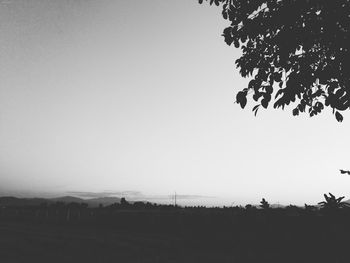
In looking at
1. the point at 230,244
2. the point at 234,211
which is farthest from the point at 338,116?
the point at 234,211

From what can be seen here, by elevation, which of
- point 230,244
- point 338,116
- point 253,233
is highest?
point 338,116

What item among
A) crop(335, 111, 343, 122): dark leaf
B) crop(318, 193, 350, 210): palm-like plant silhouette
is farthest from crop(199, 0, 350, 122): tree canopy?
crop(318, 193, 350, 210): palm-like plant silhouette

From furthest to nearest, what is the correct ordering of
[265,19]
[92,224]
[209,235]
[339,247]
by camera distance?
[92,224] < [209,235] < [339,247] < [265,19]

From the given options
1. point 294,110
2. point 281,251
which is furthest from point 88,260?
point 294,110

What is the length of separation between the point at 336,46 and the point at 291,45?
63cm

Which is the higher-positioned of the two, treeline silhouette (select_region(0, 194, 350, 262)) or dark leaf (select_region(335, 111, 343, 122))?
dark leaf (select_region(335, 111, 343, 122))

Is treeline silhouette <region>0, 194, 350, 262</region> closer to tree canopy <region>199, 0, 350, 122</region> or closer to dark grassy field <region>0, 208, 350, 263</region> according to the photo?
dark grassy field <region>0, 208, 350, 263</region>

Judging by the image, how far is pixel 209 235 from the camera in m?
18.8

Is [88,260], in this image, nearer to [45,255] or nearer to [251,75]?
[45,255]

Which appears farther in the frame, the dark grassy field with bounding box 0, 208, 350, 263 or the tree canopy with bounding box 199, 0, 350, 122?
the dark grassy field with bounding box 0, 208, 350, 263

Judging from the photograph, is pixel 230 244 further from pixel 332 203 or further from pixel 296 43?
pixel 296 43

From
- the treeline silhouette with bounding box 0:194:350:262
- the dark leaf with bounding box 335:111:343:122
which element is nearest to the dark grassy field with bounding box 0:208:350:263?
the treeline silhouette with bounding box 0:194:350:262

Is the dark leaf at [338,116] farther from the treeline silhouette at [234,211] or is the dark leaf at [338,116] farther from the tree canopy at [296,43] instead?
the treeline silhouette at [234,211]

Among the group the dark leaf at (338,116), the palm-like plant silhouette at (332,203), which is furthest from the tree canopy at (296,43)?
the palm-like plant silhouette at (332,203)
